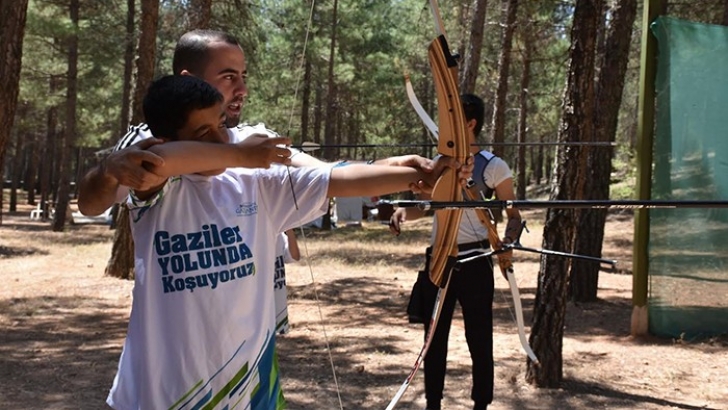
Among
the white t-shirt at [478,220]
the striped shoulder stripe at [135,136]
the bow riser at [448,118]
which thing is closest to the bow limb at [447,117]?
the bow riser at [448,118]

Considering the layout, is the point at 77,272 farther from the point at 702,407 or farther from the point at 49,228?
the point at 49,228

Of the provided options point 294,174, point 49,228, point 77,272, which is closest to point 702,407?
point 294,174

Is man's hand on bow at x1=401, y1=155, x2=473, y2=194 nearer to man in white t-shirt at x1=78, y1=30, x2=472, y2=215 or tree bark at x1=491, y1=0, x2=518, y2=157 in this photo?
man in white t-shirt at x1=78, y1=30, x2=472, y2=215

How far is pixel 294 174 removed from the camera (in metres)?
1.93

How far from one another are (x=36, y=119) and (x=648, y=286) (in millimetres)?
25578

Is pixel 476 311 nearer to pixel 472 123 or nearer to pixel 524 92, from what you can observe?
→ pixel 472 123

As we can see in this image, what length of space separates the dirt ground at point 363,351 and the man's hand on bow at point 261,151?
575mm

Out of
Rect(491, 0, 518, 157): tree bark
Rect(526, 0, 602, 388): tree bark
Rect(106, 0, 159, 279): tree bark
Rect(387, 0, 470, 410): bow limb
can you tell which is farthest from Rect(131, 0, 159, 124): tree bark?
Rect(387, 0, 470, 410): bow limb

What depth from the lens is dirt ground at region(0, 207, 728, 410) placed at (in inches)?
186

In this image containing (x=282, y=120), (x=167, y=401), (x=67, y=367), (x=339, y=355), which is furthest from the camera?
(x=282, y=120)

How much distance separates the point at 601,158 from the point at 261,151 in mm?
7430

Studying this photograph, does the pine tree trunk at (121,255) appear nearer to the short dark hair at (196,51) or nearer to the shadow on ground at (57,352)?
the shadow on ground at (57,352)

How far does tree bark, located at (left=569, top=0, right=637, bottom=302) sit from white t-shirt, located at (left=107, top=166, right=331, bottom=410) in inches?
252

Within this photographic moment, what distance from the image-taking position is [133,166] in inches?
56.9
